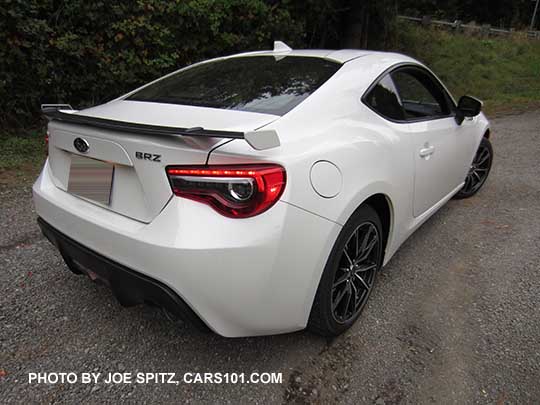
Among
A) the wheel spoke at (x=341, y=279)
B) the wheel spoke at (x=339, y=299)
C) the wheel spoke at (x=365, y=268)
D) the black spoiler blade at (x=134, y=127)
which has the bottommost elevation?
the wheel spoke at (x=339, y=299)

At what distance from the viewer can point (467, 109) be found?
3.00m

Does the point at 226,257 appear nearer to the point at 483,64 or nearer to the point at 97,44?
the point at 97,44

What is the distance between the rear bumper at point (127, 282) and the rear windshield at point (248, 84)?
86cm

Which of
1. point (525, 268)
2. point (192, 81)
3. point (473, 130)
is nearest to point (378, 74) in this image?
point (192, 81)

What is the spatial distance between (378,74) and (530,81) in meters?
13.0

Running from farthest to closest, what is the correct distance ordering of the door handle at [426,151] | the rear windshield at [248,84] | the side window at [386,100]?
the door handle at [426,151], the side window at [386,100], the rear windshield at [248,84]

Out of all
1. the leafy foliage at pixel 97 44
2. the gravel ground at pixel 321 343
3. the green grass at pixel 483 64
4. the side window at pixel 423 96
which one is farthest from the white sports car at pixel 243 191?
the green grass at pixel 483 64

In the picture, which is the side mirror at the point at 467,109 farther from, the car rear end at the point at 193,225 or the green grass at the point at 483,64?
the green grass at the point at 483,64

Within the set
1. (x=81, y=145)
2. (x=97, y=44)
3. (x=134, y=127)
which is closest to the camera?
(x=134, y=127)

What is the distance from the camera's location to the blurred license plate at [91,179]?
1.65 m

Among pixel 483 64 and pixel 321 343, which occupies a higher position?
pixel 483 64

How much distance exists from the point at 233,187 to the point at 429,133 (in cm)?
167

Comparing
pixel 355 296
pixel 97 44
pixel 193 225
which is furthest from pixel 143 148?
pixel 97 44

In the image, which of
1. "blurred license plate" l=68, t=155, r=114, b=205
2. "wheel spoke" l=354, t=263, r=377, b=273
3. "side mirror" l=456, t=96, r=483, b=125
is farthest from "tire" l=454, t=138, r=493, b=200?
"blurred license plate" l=68, t=155, r=114, b=205
